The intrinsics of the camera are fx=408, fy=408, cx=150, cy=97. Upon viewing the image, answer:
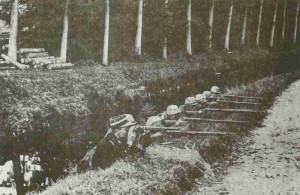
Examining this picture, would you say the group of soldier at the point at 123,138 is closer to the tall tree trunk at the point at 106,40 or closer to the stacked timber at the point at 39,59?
the stacked timber at the point at 39,59

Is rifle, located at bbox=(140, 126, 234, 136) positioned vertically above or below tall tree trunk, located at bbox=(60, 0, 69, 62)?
below

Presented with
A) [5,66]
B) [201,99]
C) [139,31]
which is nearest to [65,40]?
[5,66]

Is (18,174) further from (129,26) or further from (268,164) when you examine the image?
(129,26)

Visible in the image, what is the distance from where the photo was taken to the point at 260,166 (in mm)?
11148

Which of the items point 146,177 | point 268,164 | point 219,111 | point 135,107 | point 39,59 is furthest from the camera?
point 39,59

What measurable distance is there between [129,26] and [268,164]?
56.0 ft

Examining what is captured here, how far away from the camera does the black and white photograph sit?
33.4 feet

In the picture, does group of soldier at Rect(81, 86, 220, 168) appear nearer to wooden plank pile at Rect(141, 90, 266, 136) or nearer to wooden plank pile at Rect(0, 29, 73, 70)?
wooden plank pile at Rect(141, 90, 266, 136)

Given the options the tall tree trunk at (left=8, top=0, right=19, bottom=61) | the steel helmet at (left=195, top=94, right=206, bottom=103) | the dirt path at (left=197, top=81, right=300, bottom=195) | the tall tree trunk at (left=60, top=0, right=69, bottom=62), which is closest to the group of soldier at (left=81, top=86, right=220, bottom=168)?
the dirt path at (left=197, top=81, right=300, bottom=195)

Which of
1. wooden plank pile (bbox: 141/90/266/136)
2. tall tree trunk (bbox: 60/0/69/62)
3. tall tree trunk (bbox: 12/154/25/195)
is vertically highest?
tall tree trunk (bbox: 60/0/69/62)

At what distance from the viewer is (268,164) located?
1128 cm

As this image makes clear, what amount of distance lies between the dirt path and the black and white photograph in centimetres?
4

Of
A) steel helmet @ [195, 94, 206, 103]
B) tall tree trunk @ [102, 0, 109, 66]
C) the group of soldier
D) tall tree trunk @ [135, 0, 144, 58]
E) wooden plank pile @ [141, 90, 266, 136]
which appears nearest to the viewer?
the group of soldier

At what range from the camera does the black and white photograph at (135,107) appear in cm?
1020
